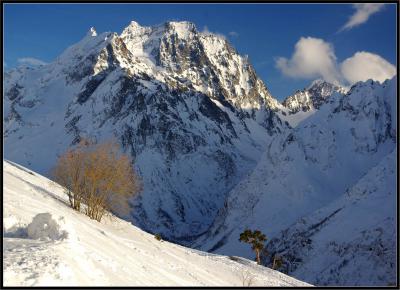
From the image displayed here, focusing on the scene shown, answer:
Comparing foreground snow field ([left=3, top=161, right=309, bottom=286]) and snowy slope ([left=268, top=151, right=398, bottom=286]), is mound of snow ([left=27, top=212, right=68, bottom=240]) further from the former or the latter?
snowy slope ([left=268, top=151, right=398, bottom=286])

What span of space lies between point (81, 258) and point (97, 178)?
18.6 meters

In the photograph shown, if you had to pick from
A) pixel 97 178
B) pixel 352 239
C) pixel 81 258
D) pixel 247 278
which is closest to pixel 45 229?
pixel 81 258

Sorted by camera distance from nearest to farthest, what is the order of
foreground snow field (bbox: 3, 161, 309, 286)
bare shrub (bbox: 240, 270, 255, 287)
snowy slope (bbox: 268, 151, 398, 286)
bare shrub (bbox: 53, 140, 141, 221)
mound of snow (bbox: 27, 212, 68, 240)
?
1. foreground snow field (bbox: 3, 161, 309, 286)
2. mound of snow (bbox: 27, 212, 68, 240)
3. bare shrub (bbox: 240, 270, 255, 287)
4. bare shrub (bbox: 53, 140, 141, 221)
5. snowy slope (bbox: 268, 151, 398, 286)

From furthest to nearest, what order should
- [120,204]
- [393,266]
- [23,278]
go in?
[393,266] < [120,204] < [23,278]

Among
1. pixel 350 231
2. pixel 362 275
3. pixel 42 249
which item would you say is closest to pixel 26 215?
pixel 42 249

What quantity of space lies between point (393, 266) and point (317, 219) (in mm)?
44503

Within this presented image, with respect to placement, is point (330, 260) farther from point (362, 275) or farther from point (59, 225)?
point (59, 225)

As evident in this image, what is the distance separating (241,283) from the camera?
28.9 meters

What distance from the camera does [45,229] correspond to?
19.5 m

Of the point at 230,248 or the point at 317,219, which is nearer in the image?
the point at 317,219

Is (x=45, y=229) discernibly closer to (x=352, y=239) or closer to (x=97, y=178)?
(x=97, y=178)

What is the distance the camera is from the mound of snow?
1867cm

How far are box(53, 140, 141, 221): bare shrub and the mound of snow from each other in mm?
13954

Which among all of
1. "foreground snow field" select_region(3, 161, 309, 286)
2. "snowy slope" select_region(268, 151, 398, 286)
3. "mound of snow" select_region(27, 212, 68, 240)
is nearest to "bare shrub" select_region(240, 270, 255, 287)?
"foreground snow field" select_region(3, 161, 309, 286)
